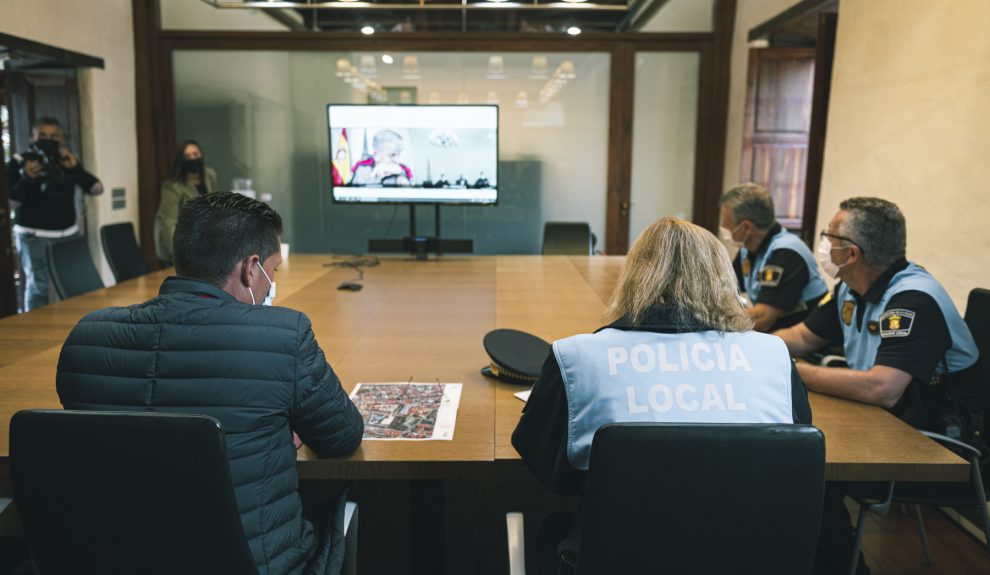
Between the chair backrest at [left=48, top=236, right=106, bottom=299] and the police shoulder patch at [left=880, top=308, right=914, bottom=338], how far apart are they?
10.8 ft

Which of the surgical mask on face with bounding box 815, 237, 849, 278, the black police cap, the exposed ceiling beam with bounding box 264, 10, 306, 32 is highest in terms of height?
the exposed ceiling beam with bounding box 264, 10, 306, 32

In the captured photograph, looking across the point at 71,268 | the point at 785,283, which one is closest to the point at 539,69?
the point at 785,283

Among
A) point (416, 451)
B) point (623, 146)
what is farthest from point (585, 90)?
point (416, 451)

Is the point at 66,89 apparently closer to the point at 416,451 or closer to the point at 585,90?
the point at 585,90

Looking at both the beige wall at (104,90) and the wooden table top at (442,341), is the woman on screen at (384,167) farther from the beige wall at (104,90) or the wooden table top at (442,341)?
the beige wall at (104,90)

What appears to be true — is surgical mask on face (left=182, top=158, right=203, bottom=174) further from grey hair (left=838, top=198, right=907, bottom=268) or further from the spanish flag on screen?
grey hair (left=838, top=198, right=907, bottom=268)

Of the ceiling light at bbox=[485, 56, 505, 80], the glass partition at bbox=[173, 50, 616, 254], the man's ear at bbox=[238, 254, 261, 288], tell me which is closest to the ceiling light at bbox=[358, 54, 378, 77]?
the glass partition at bbox=[173, 50, 616, 254]

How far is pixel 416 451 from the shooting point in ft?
4.90

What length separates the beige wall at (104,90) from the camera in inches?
191

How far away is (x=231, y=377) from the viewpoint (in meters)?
1.22

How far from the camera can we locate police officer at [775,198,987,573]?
6.00 ft

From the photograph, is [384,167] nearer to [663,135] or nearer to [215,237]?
[663,135]

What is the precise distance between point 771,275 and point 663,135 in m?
3.57

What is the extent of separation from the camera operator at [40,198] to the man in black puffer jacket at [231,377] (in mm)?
3892
